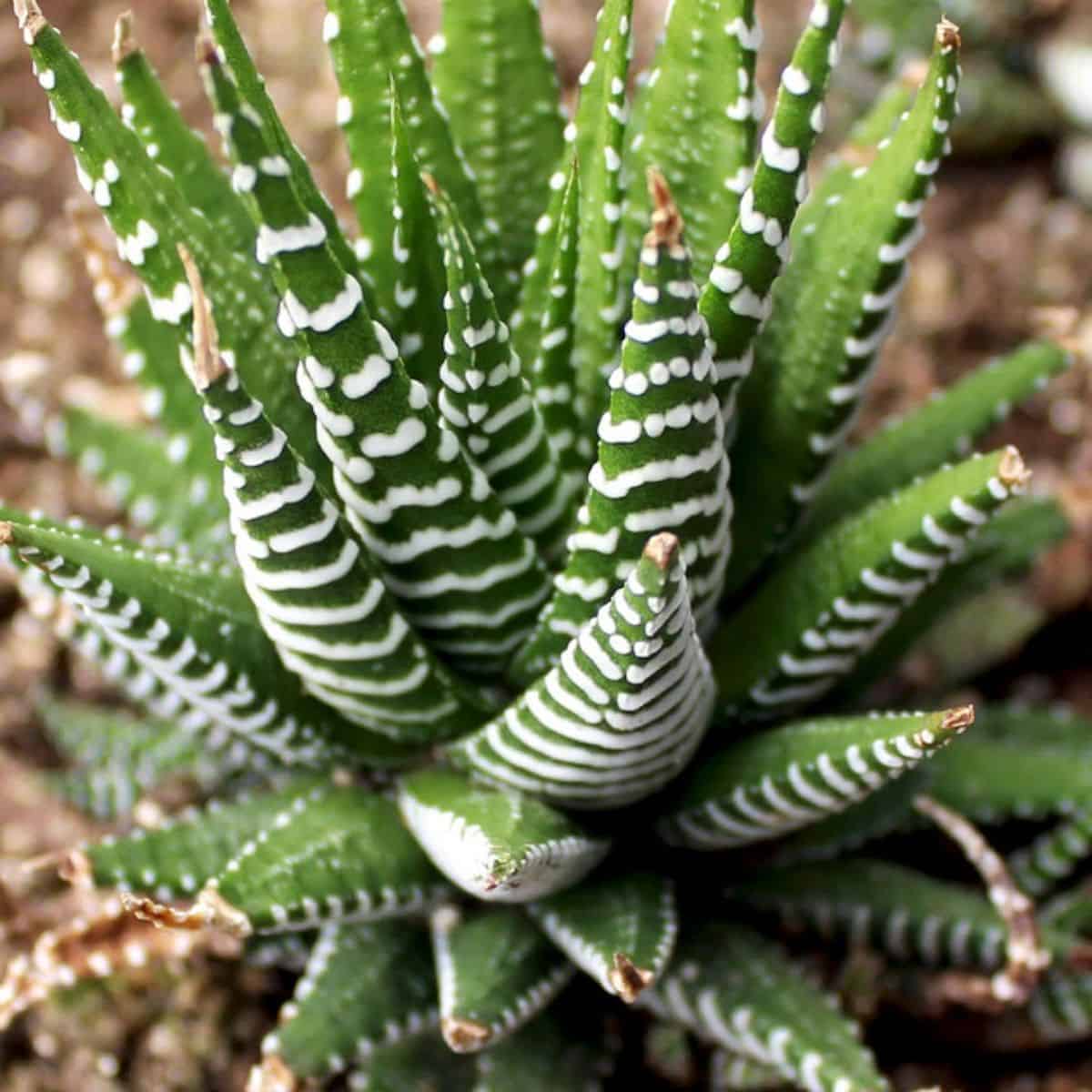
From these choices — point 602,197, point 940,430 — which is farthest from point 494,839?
point 940,430

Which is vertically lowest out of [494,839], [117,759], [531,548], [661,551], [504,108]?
[117,759]

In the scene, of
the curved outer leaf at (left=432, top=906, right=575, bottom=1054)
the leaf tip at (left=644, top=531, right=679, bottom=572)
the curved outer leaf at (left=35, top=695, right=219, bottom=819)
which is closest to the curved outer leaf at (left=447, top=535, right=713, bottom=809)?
the leaf tip at (left=644, top=531, right=679, bottom=572)

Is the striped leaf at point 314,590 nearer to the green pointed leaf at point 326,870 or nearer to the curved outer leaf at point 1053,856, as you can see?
the green pointed leaf at point 326,870

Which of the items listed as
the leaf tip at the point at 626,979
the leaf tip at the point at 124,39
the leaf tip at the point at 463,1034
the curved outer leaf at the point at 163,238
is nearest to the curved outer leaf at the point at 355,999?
the leaf tip at the point at 463,1034

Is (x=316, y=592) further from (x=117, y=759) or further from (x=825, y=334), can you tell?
(x=117, y=759)

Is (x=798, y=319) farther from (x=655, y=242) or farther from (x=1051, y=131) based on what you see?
(x=1051, y=131)

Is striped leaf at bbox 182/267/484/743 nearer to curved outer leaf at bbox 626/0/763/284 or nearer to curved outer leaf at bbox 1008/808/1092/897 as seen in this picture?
curved outer leaf at bbox 626/0/763/284

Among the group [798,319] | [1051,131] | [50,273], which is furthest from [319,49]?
[798,319]

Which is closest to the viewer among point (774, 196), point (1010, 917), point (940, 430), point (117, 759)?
point (774, 196)
